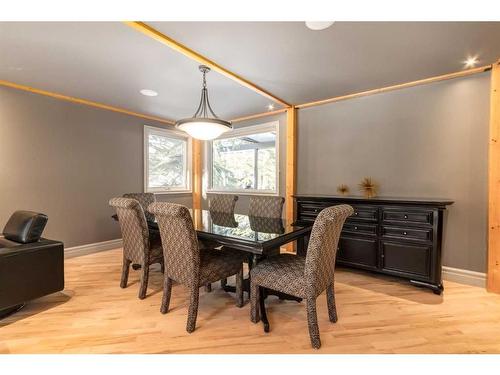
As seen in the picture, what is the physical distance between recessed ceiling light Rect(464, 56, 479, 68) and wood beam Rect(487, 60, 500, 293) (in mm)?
209

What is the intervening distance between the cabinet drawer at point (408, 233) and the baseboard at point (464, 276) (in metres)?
0.69

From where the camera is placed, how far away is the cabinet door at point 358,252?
8.84 ft

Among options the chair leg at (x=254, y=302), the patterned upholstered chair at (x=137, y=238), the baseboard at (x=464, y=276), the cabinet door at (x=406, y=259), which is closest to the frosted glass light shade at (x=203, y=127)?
the patterned upholstered chair at (x=137, y=238)

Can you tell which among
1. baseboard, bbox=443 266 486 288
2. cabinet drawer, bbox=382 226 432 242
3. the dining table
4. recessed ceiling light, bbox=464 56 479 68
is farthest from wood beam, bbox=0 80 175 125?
baseboard, bbox=443 266 486 288

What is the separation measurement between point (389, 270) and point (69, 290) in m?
3.45

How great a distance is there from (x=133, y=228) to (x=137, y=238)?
107mm

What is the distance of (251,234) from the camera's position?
1.89 m

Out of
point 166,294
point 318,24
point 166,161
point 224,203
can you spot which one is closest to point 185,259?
point 166,294

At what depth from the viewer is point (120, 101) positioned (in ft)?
11.7

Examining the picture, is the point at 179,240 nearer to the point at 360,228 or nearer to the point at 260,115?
the point at 360,228

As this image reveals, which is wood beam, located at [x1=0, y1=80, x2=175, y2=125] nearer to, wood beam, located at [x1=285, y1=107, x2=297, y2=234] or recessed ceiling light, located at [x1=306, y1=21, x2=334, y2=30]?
wood beam, located at [x1=285, y1=107, x2=297, y2=234]

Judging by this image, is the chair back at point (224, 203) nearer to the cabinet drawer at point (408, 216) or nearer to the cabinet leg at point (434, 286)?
the cabinet drawer at point (408, 216)

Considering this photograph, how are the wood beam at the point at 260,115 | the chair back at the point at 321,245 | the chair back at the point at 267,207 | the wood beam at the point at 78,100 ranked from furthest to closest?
the wood beam at the point at 260,115, the wood beam at the point at 78,100, the chair back at the point at 267,207, the chair back at the point at 321,245
